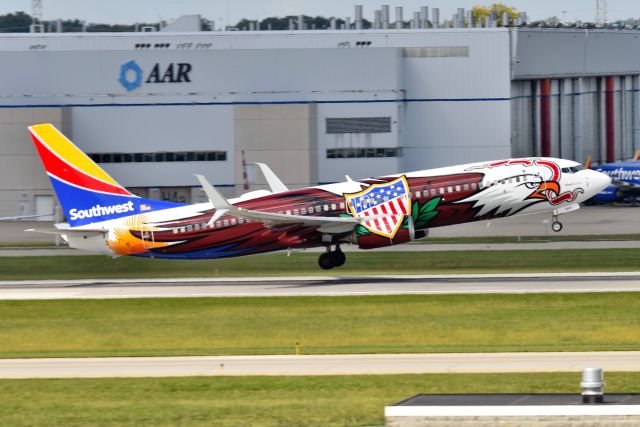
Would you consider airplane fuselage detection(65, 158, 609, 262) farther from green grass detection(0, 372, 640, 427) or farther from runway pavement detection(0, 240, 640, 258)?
green grass detection(0, 372, 640, 427)

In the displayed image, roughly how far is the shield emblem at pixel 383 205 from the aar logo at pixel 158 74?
49.3m

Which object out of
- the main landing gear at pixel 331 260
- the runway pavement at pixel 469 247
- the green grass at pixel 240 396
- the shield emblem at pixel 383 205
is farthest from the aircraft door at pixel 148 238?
the green grass at pixel 240 396

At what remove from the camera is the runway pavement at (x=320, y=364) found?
31.1 metres

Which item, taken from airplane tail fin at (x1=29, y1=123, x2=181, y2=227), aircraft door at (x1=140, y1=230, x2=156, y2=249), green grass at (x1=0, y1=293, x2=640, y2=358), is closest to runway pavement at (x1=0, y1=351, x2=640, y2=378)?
green grass at (x1=0, y1=293, x2=640, y2=358)

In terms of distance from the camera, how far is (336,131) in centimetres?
10138

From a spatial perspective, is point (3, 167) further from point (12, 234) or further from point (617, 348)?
point (617, 348)

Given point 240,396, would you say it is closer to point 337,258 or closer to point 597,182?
point 337,258

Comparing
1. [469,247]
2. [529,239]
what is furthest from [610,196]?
[469,247]

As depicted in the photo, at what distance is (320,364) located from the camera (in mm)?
32562

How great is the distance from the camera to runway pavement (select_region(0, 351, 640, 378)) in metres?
31.1

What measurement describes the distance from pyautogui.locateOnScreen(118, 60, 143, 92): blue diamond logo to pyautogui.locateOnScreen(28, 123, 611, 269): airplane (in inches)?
1767

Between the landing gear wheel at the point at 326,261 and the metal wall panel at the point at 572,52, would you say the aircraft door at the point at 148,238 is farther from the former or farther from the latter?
the metal wall panel at the point at 572,52

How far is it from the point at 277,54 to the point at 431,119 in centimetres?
1417

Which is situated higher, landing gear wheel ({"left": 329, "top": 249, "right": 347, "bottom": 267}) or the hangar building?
the hangar building
